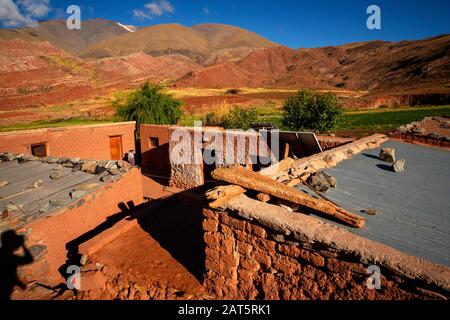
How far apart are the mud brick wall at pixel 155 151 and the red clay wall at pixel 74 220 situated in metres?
5.58

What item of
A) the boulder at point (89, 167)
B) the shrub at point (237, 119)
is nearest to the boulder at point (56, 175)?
the boulder at point (89, 167)

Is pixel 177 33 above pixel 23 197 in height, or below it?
above

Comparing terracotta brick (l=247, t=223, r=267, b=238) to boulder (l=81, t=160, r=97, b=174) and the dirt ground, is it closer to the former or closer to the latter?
the dirt ground

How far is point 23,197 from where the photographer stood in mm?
7648

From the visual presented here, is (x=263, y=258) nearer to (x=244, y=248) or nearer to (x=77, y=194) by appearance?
(x=244, y=248)

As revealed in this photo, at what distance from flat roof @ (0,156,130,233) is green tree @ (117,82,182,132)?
9494 millimetres

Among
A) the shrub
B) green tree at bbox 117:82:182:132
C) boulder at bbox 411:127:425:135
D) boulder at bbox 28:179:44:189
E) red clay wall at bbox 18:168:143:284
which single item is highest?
green tree at bbox 117:82:182:132

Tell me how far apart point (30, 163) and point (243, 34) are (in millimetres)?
199318

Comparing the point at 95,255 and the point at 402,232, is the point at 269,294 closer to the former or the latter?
the point at 402,232

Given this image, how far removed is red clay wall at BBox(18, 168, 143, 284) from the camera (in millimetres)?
6707

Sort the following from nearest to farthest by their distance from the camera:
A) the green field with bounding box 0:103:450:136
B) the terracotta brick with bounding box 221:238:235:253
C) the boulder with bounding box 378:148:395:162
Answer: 1. the terracotta brick with bounding box 221:238:235:253
2. the boulder with bounding box 378:148:395:162
3. the green field with bounding box 0:103:450:136

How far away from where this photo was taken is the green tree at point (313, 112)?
1574 cm

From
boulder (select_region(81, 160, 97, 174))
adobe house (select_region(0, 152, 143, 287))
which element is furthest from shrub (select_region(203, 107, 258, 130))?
boulder (select_region(81, 160, 97, 174))

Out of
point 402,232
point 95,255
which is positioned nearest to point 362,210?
point 402,232
